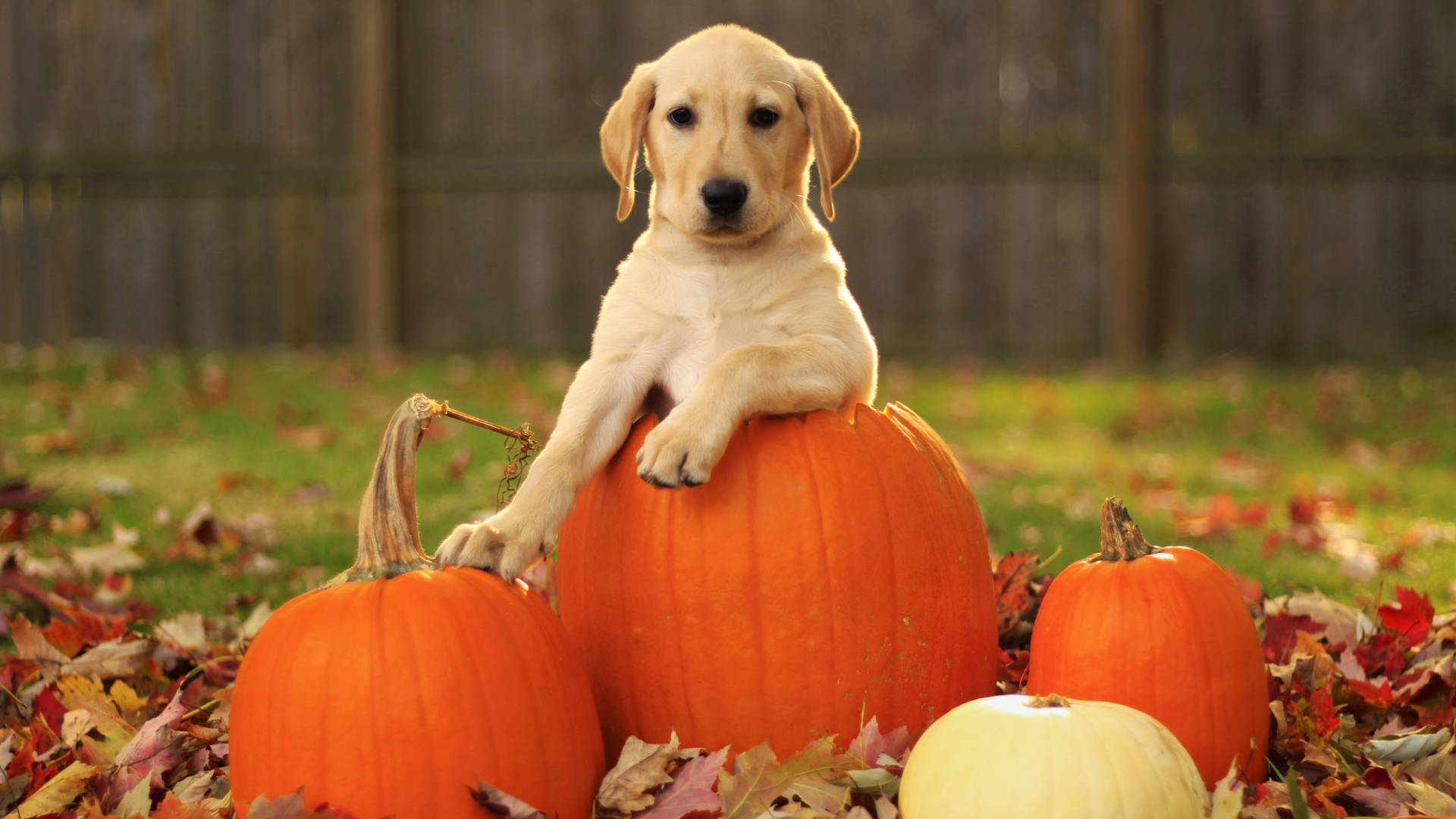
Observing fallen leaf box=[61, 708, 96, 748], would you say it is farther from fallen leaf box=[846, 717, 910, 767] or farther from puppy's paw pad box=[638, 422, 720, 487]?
fallen leaf box=[846, 717, 910, 767]

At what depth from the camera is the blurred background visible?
926 cm

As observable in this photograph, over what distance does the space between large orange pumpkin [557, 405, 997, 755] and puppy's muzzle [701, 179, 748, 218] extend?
0.43m

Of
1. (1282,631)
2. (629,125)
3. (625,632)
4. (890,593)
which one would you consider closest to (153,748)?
(625,632)

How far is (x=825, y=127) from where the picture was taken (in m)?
2.71

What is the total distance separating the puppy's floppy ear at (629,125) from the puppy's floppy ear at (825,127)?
33 centimetres

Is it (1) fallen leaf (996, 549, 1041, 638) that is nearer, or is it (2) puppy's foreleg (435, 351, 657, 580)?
(2) puppy's foreleg (435, 351, 657, 580)

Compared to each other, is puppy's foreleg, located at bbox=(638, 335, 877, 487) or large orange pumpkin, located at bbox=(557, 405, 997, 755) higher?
puppy's foreleg, located at bbox=(638, 335, 877, 487)

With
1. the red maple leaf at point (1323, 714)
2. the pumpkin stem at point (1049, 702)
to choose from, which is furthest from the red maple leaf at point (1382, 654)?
the pumpkin stem at point (1049, 702)

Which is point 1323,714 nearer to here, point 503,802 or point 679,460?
point 679,460

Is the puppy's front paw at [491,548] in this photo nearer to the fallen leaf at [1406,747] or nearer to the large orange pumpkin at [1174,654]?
the large orange pumpkin at [1174,654]

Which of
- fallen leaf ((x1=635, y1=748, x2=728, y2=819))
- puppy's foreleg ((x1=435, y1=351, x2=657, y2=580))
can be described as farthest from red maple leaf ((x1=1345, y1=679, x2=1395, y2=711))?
puppy's foreleg ((x1=435, y1=351, x2=657, y2=580))

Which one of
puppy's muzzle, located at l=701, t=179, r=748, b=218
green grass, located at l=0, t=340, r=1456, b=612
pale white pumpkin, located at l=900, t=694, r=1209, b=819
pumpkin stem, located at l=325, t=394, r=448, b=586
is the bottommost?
green grass, located at l=0, t=340, r=1456, b=612

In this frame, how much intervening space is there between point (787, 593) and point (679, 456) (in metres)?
0.31

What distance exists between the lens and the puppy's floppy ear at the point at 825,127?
8.72ft
